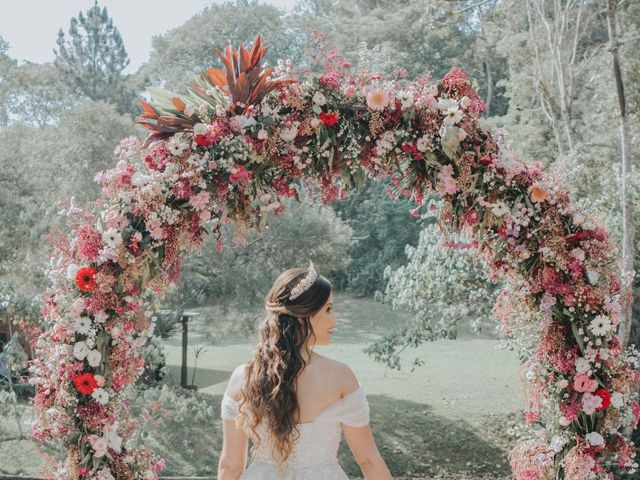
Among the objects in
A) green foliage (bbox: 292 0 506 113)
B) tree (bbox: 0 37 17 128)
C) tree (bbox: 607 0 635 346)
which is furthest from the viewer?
tree (bbox: 0 37 17 128)

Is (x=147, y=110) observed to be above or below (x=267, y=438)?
above

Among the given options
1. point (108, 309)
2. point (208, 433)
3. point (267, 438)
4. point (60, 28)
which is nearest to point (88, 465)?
point (108, 309)

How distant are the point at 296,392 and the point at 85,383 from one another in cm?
174

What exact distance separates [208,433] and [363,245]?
909 cm

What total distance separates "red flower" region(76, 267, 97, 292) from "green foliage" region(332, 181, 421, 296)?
14.2 m

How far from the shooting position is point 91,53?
26.5 metres

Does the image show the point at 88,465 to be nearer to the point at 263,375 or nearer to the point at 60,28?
the point at 263,375

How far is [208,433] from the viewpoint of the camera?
1062 centimetres

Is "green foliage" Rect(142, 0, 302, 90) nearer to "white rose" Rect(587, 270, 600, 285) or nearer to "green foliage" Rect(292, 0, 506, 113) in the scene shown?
"green foliage" Rect(292, 0, 506, 113)

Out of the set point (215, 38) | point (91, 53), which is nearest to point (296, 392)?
point (215, 38)

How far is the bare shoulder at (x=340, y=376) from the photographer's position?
9.93 feet

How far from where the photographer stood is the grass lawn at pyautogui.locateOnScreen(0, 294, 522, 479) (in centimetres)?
1026

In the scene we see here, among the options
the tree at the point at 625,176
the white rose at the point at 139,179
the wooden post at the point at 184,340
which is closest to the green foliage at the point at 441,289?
the tree at the point at 625,176

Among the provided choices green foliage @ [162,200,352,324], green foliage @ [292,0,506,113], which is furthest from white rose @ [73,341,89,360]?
green foliage @ [292,0,506,113]
